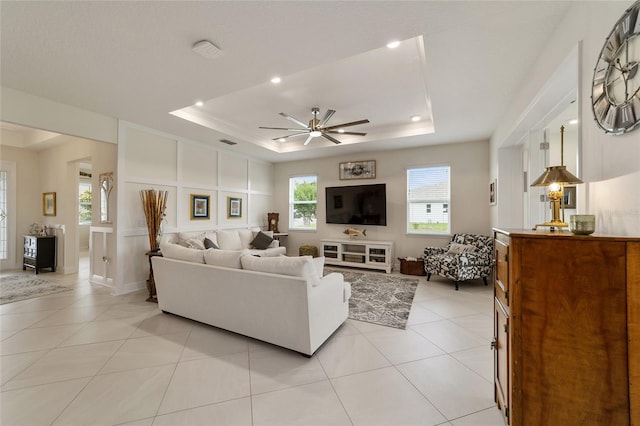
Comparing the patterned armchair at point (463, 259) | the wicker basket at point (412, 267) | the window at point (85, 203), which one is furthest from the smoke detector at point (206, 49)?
the window at point (85, 203)

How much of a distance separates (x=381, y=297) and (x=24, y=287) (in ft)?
19.0

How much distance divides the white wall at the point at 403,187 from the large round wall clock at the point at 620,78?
4.03 metres

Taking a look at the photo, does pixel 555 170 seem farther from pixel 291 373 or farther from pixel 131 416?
pixel 131 416

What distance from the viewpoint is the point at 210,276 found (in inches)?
106

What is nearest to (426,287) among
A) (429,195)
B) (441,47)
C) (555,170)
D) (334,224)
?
(429,195)

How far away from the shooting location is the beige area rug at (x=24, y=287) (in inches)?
149

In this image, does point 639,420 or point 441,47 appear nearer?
point 639,420

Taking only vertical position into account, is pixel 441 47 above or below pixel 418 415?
above

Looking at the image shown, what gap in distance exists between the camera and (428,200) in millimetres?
5535

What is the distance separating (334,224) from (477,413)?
194 inches

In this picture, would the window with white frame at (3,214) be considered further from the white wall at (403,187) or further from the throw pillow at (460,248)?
the throw pillow at (460,248)

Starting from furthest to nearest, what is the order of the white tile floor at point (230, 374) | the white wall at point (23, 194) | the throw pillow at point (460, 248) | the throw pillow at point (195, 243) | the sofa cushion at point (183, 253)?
the white wall at point (23, 194)
the throw pillow at point (460, 248)
the throw pillow at point (195, 243)
the sofa cushion at point (183, 253)
the white tile floor at point (230, 374)

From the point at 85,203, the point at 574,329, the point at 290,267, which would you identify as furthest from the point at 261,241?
the point at 85,203

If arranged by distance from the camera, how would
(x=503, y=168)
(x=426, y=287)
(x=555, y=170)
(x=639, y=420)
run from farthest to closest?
(x=426, y=287), (x=503, y=168), (x=555, y=170), (x=639, y=420)
